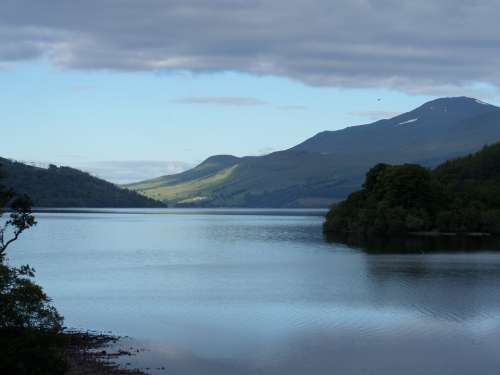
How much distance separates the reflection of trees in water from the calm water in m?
0.15

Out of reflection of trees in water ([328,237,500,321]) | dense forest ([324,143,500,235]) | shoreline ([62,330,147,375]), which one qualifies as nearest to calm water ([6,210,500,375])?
reflection of trees in water ([328,237,500,321])

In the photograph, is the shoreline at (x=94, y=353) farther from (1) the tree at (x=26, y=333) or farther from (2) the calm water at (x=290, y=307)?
(1) the tree at (x=26, y=333)

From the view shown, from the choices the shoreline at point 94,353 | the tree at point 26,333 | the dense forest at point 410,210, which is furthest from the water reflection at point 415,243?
the tree at point 26,333

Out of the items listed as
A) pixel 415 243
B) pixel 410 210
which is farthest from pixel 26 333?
pixel 410 210

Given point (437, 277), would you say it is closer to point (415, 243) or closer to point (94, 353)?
point (94, 353)

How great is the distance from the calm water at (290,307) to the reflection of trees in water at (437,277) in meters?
0.15

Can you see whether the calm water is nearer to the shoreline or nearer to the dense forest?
the shoreline

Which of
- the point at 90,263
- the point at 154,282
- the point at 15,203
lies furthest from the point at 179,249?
the point at 15,203

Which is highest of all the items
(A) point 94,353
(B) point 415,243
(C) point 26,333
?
(C) point 26,333

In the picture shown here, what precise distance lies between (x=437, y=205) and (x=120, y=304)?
128m

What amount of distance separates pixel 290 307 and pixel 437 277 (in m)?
28.3

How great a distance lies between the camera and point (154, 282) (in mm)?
81812

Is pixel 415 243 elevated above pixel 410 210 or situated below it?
below

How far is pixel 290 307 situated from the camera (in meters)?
64.2
